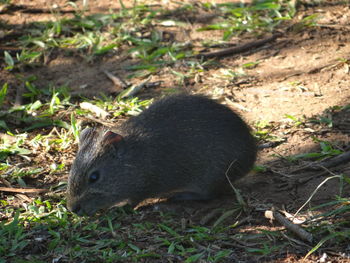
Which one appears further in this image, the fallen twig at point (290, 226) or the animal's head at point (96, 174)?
the animal's head at point (96, 174)

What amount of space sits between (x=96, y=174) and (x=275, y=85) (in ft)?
10.6

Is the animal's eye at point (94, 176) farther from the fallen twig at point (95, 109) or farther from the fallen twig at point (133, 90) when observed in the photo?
the fallen twig at point (133, 90)

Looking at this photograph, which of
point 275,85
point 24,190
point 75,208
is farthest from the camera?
point 275,85

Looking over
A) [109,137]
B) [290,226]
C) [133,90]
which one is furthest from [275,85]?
[290,226]

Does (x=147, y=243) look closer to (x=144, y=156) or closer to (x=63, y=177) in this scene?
(x=144, y=156)

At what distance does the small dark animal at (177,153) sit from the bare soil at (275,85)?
0.23m

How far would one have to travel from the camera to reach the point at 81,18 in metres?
9.80

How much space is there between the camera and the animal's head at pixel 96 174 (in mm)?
5660

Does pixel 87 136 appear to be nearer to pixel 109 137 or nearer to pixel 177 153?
pixel 109 137

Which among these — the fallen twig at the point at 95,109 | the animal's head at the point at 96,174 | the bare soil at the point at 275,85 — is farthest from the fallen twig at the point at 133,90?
the animal's head at the point at 96,174

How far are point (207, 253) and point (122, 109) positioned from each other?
3.29 m

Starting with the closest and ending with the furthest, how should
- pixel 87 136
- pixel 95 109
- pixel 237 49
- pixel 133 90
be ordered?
pixel 87 136 → pixel 95 109 → pixel 133 90 → pixel 237 49

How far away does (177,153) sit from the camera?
6168mm

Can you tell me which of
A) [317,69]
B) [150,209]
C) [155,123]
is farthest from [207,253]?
[317,69]
